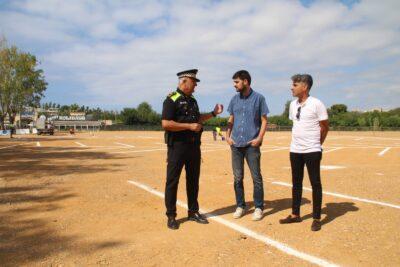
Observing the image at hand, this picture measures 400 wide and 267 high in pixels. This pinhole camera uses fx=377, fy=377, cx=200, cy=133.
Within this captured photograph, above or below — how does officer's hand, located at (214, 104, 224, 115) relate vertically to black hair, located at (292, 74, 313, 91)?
below

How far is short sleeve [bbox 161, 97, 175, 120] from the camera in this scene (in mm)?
4789

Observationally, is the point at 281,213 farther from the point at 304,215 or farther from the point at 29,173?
the point at 29,173

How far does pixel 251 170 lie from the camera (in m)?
5.22

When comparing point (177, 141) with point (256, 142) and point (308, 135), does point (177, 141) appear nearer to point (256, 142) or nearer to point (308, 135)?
point (256, 142)

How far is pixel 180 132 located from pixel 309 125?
167cm

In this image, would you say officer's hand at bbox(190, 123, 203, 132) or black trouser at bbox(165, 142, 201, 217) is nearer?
officer's hand at bbox(190, 123, 203, 132)

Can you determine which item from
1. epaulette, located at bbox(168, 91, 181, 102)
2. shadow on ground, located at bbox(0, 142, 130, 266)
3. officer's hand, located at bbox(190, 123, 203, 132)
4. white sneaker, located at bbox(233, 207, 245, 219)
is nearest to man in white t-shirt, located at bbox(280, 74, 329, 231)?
white sneaker, located at bbox(233, 207, 245, 219)

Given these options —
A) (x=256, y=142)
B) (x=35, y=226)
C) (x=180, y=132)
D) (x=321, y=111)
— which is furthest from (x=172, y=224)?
(x=321, y=111)

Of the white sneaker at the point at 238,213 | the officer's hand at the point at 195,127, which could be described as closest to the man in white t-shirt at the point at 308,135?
the white sneaker at the point at 238,213

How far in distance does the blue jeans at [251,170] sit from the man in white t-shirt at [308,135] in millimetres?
A: 454

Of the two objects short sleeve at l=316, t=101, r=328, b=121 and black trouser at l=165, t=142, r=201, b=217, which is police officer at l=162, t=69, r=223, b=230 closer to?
black trouser at l=165, t=142, r=201, b=217

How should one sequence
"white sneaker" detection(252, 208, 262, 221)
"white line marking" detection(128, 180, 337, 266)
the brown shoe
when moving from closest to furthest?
"white line marking" detection(128, 180, 337, 266) → the brown shoe → "white sneaker" detection(252, 208, 262, 221)

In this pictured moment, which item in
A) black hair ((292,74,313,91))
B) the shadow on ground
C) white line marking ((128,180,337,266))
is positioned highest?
black hair ((292,74,313,91))

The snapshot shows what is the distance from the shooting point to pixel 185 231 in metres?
4.60
